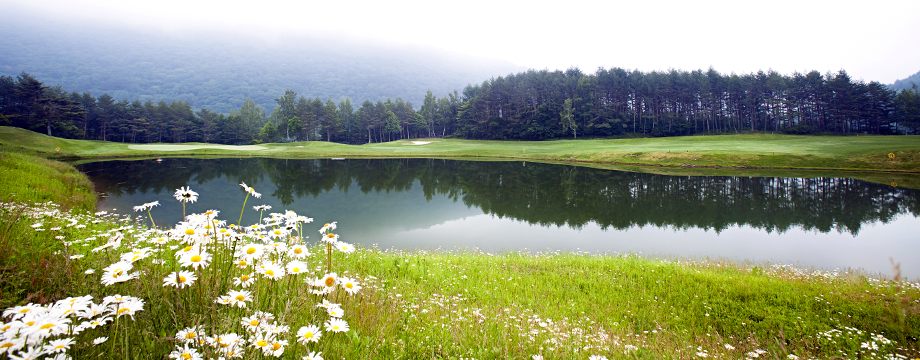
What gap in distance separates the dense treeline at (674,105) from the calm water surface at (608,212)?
49404mm

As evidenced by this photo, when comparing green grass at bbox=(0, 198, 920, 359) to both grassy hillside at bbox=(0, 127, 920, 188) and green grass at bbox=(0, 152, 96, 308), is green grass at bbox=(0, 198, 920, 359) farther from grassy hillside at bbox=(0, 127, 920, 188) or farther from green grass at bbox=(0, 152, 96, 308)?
grassy hillside at bbox=(0, 127, 920, 188)

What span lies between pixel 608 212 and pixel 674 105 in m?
71.0

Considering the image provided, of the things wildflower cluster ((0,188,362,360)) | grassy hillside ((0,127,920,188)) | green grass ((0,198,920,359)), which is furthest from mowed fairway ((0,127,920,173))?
wildflower cluster ((0,188,362,360))

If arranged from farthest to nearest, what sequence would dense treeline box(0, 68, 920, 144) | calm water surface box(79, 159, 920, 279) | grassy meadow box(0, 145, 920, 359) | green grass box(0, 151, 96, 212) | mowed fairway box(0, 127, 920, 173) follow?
dense treeline box(0, 68, 920, 144)
mowed fairway box(0, 127, 920, 173)
calm water surface box(79, 159, 920, 279)
green grass box(0, 151, 96, 212)
grassy meadow box(0, 145, 920, 359)

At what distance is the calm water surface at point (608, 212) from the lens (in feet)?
34.7

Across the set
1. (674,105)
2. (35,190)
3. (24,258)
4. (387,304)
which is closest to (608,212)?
(387,304)

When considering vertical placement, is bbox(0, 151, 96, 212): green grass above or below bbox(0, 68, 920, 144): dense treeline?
below

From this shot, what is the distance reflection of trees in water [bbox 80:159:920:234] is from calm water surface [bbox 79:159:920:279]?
0.06m

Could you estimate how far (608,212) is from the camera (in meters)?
15.1

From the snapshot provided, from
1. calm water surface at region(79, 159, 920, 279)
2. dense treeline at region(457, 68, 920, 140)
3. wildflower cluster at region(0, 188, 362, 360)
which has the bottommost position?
calm water surface at region(79, 159, 920, 279)

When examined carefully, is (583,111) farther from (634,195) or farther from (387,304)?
(387,304)

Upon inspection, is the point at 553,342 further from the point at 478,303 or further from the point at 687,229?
the point at 687,229

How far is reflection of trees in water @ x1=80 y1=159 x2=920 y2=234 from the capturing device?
1378 cm

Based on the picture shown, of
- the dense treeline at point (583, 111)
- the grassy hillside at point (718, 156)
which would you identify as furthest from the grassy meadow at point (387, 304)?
the dense treeline at point (583, 111)
